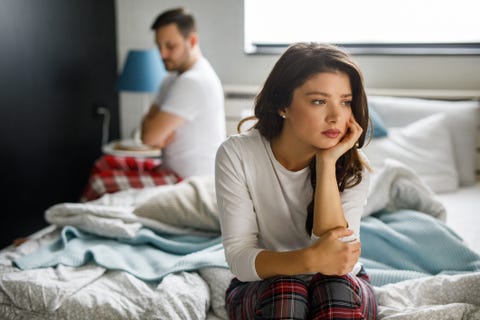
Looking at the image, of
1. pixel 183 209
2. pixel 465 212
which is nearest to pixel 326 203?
pixel 183 209

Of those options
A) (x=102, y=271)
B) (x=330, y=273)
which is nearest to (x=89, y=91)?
(x=102, y=271)

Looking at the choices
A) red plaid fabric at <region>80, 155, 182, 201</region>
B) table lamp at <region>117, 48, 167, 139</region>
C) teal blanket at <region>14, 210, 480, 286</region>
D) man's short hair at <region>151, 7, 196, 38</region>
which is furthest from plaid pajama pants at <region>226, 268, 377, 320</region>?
table lamp at <region>117, 48, 167, 139</region>

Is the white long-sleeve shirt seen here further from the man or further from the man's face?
the man's face

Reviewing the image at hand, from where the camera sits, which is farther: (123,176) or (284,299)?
(123,176)

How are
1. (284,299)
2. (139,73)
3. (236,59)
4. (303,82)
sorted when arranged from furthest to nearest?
(236,59)
(139,73)
(303,82)
(284,299)

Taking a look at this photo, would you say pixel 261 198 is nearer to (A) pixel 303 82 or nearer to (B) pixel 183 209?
(A) pixel 303 82

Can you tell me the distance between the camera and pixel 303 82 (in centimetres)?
125

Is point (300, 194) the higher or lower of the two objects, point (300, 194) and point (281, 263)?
the higher

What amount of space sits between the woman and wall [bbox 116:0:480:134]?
1.94 metres

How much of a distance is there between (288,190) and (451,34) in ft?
7.25

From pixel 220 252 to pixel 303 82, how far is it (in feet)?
2.01

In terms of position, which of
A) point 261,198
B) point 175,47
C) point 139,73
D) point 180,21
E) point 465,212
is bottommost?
point 465,212

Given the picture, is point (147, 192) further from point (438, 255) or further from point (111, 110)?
point (111, 110)

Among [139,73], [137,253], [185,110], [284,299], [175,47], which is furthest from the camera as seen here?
[139,73]
